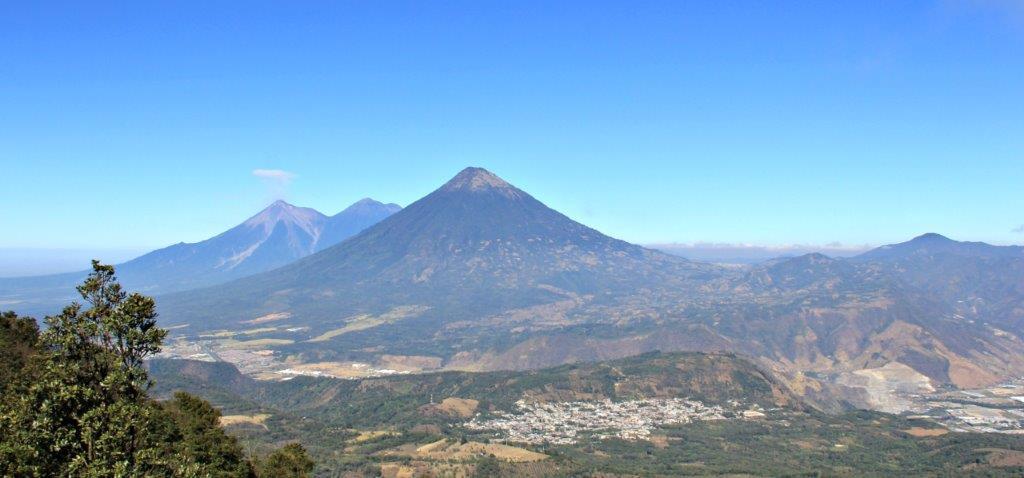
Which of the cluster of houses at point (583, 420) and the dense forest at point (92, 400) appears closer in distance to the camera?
the dense forest at point (92, 400)

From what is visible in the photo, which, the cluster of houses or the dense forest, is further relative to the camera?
the cluster of houses

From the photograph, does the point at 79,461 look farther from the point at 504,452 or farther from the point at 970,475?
the point at 970,475

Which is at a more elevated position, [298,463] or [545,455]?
[298,463]

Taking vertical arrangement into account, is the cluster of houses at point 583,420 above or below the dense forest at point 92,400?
below

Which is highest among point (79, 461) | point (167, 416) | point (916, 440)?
point (79, 461)

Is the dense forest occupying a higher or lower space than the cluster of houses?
higher

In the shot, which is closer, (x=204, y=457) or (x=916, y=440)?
(x=204, y=457)

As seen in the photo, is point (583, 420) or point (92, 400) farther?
point (583, 420)

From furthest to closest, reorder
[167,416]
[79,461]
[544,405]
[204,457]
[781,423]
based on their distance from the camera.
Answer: [544,405]
[781,423]
[167,416]
[204,457]
[79,461]

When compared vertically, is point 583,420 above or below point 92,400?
below

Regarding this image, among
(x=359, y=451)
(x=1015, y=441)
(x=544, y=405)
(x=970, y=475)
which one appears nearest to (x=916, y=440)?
(x=1015, y=441)

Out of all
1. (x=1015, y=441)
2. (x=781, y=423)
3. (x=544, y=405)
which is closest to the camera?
(x=1015, y=441)
